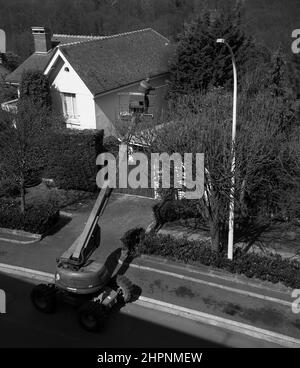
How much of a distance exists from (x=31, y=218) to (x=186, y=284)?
7.20 m

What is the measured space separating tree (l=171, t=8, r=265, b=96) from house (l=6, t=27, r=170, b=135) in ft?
7.55

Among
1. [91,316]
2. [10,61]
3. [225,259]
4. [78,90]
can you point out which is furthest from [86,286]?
[10,61]

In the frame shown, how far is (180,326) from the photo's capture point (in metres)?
12.8

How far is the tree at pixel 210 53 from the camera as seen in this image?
26.5m

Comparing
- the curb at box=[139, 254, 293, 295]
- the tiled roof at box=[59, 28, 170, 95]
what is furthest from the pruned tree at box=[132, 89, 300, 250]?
the tiled roof at box=[59, 28, 170, 95]

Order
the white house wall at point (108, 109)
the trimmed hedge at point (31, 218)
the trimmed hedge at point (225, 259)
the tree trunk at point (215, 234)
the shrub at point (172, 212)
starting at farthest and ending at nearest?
1. the white house wall at point (108, 109)
2. the shrub at point (172, 212)
3. the trimmed hedge at point (31, 218)
4. the tree trunk at point (215, 234)
5. the trimmed hedge at point (225, 259)

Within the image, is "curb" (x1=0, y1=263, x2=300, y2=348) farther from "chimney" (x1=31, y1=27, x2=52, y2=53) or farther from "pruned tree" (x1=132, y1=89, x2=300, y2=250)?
"chimney" (x1=31, y1=27, x2=52, y2=53)

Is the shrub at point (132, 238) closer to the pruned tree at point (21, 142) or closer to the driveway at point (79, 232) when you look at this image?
the driveway at point (79, 232)

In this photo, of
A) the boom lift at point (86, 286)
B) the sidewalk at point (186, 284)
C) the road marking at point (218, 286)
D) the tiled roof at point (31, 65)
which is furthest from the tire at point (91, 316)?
the tiled roof at point (31, 65)

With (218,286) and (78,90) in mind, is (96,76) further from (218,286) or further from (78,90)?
(218,286)

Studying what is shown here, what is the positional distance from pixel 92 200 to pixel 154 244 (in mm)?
6043

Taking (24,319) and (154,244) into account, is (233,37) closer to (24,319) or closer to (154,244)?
(154,244)

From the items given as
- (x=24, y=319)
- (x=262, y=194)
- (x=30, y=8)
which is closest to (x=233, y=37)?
(x=262, y=194)

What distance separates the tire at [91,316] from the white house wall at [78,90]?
53.5 feet
